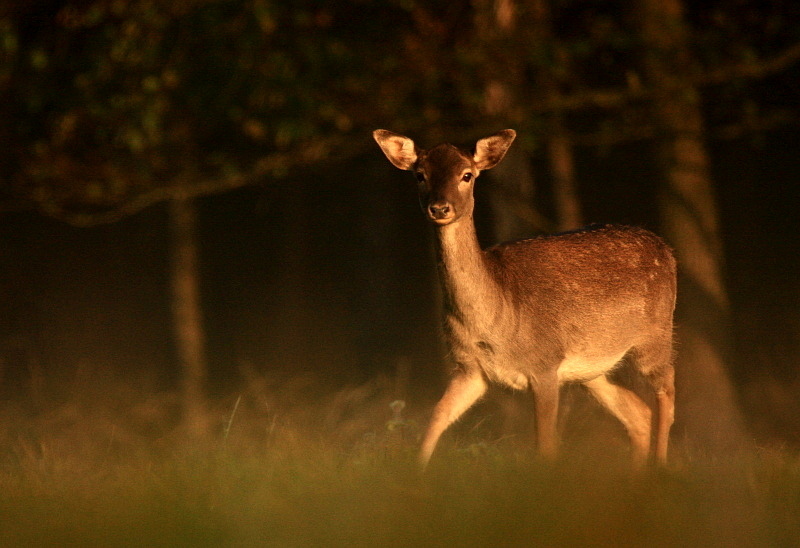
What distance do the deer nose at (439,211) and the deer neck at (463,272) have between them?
23cm

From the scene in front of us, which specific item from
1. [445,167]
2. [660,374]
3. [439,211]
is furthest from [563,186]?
[439,211]

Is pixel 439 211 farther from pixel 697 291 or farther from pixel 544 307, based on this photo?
pixel 697 291

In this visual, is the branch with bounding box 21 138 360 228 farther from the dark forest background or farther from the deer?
Answer: the deer

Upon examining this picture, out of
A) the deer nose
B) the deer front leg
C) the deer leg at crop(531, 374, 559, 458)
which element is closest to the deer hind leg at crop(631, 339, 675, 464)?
the deer leg at crop(531, 374, 559, 458)

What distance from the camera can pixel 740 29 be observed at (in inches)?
353

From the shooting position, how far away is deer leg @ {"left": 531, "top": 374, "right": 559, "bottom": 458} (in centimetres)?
589

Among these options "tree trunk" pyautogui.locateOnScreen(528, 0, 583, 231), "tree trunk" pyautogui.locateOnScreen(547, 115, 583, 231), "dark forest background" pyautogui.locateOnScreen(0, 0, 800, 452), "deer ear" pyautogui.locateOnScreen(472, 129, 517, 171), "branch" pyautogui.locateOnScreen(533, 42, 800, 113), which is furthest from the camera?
"tree trunk" pyautogui.locateOnScreen(547, 115, 583, 231)

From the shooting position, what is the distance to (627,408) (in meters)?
6.92

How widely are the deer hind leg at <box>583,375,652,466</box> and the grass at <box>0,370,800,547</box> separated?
150 cm

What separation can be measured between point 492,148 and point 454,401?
1.26 m

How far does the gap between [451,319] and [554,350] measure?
56 centimetres

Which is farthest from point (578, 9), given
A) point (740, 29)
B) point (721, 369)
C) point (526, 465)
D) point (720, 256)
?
point (526, 465)

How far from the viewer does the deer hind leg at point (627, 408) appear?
689cm

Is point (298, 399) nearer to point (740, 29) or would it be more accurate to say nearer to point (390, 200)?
point (740, 29)
